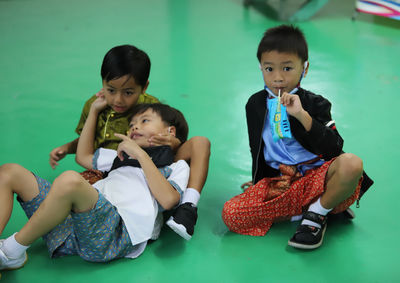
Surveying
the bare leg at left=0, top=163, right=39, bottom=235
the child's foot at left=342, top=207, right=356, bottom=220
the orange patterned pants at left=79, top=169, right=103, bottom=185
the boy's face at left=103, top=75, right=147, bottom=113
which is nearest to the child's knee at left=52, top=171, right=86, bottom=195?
the bare leg at left=0, top=163, right=39, bottom=235

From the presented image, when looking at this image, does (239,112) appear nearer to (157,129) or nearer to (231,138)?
(231,138)

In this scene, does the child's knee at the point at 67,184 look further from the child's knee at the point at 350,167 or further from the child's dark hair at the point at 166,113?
the child's knee at the point at 350,167

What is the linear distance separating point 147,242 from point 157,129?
43cm

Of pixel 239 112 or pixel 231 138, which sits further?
pixel 239 112

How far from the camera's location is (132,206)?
5.47 feet

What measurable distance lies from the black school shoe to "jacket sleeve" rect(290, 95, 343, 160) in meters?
0.22

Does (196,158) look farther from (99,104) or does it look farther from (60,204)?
(60,204)

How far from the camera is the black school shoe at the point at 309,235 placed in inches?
66.6

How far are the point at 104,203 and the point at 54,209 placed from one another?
0.51 feet

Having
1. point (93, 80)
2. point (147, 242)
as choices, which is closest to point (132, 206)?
point (147, 242)

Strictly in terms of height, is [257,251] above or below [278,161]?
below

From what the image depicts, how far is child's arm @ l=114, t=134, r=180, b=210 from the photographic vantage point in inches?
66.5

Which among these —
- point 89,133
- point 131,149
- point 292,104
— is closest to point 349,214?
point 292,104

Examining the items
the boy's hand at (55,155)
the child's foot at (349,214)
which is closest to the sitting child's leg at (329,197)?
the child's foot at (349,214)
